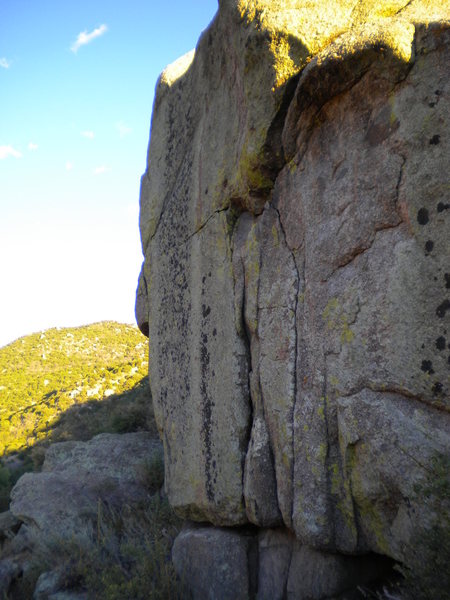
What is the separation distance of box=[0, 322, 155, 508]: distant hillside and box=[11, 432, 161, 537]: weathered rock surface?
4.80 feet

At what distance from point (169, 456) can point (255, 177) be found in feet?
9.45

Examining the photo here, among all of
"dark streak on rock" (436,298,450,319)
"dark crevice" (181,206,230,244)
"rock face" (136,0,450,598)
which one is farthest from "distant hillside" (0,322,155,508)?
"dark streak on rock" (436,298,450,319)

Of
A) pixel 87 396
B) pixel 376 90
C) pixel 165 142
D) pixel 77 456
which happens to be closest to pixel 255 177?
pixel 376 90

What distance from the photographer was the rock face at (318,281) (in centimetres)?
259

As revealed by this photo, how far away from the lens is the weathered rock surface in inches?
233

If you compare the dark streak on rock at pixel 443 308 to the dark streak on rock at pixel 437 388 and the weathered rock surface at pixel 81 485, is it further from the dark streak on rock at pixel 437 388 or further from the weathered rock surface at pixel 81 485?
the weathered rock surface at pixel 81 485

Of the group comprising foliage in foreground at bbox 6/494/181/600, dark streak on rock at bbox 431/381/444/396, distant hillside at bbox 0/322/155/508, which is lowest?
distant hillside at bbox 0/322/155/508

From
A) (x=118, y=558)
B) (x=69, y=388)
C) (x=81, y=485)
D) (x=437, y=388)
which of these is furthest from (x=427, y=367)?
(x=69, y=388)

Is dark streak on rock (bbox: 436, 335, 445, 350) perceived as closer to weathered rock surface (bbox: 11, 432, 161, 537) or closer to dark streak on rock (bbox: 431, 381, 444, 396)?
dark streak on rock (bbox: 431, 381, 444, 396)

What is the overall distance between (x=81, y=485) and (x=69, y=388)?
1463 centimetres

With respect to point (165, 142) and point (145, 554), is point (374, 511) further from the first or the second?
point (165, 142)

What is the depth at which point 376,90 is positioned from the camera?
296cm

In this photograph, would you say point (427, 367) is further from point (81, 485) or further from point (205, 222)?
point (81, 485)

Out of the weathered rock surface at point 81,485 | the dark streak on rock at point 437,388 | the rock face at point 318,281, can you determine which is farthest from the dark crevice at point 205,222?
the weathered rock surface at point 81,485
